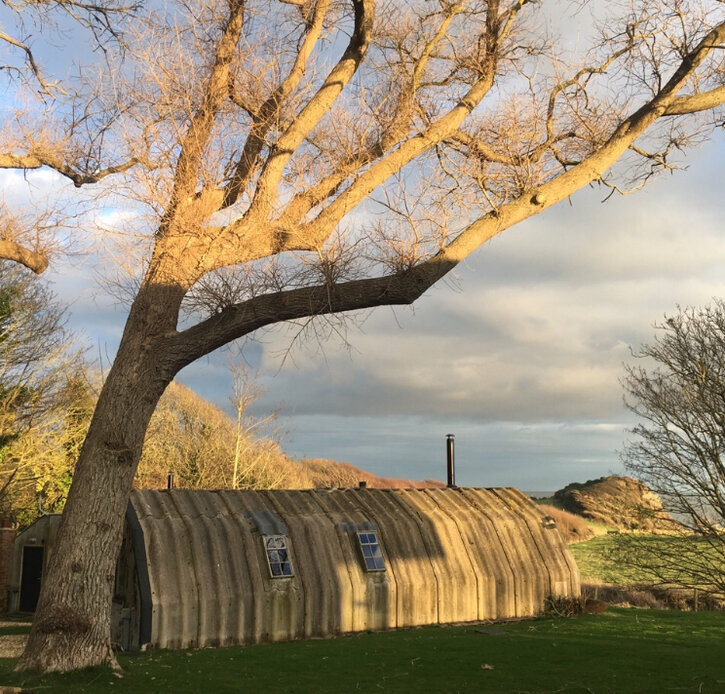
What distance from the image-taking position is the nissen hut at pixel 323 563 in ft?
54.4

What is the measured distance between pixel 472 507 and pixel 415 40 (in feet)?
41.3

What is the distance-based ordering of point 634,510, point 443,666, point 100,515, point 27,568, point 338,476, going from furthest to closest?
1. point 338,476
2. point 27,568
3. point 634,510
4. point 443,666
5. point 100,515

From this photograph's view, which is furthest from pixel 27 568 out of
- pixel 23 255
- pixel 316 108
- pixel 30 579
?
pixel 316 108

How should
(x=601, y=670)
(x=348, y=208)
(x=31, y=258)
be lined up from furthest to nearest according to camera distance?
(x=31, y=258) < (x=348, y=208) < (x=601, y=670)

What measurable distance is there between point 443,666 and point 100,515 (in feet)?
18.9

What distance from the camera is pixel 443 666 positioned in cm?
1270

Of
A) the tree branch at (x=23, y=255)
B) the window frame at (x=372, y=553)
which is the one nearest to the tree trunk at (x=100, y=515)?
the tree branch at (x=23, y=255)

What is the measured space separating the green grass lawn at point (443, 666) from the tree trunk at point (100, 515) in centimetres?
43

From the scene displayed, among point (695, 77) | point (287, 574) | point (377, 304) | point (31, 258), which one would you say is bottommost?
point (287, 574)

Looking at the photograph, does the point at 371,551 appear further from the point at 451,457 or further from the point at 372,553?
the point at 451,457

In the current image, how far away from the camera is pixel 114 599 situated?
1716cm

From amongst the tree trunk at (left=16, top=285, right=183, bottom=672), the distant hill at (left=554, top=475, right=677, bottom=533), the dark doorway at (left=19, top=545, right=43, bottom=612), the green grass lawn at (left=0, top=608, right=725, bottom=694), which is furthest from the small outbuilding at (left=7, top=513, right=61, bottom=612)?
the distant hill at (left=554, top=475, right=677, bottom=533)

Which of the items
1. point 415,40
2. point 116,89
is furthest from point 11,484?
point 415,40

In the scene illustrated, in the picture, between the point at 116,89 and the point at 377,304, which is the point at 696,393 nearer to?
the point at 377,304
